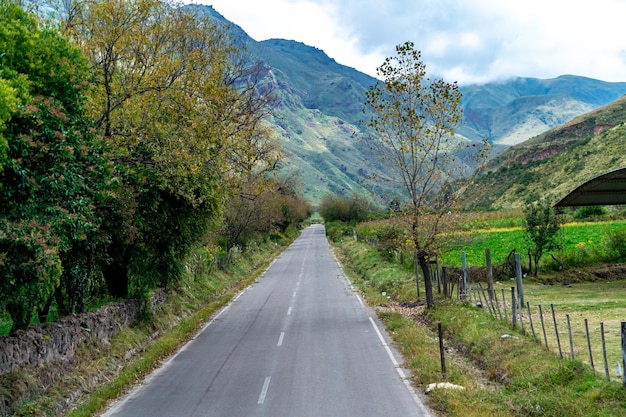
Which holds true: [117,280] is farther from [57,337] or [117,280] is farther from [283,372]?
[283,372]

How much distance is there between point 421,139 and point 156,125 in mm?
9844

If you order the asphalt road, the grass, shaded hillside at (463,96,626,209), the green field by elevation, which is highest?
shaded hillside at (463,96,626,209)

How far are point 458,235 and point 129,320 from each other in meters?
12.2

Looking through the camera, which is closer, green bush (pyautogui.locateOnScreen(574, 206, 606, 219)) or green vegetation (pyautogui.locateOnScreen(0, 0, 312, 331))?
green vegetation (pyautogui.locateOnScreen(0, 0, 312, 331))

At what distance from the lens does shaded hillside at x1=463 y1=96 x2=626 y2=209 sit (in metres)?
88.3

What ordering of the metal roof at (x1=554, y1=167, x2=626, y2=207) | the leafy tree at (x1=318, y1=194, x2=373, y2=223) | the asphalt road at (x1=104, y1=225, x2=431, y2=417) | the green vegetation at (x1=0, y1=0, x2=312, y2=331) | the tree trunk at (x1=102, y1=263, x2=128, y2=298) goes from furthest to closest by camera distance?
the leafy tree at (x1=318, y1=194, x2=373, y2=223) < the metal roof at (x1=554, y1=167, x2=626, y2=207) < the tree trunk at (x1=102, y1=263, x2=128, y2=298) < the asphalt road at (x1=104, y1=225, x2=431, y2=417) < the green vegetation at (x1=0, y1=0, x2=312, y2=331)

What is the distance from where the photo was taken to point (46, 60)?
12234 millimetres

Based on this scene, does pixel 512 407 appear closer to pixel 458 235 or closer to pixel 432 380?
pixel 432 380

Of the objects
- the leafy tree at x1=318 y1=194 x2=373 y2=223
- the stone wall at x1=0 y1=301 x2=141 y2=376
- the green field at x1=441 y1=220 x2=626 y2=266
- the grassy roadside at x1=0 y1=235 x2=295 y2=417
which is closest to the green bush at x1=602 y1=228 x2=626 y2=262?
the green field at x1=441 y1=220 x2=626 y2=266

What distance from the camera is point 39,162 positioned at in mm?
11289

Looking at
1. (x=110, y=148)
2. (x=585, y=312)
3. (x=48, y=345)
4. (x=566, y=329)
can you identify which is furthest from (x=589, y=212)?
(x=48, y=345)

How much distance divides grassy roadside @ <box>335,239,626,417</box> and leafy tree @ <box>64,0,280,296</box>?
28.1 feet

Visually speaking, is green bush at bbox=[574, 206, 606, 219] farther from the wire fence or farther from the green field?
the wire fence

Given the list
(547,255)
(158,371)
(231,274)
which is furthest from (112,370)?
(547,255)
